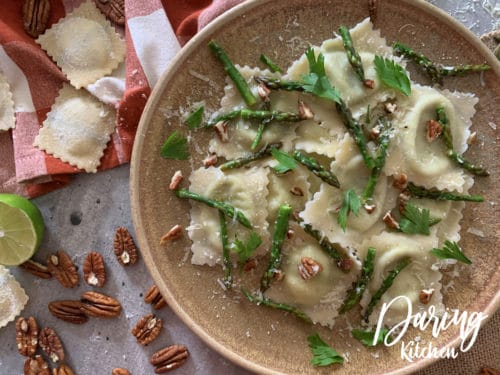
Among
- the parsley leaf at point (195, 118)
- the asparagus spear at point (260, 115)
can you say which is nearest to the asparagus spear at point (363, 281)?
the asparagus spear at point (260, 115)

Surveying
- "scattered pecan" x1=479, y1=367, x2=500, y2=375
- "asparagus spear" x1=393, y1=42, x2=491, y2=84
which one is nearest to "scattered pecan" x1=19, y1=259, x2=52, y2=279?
"asparagus spear" x1=393, y1=42, x2=491, y2=84

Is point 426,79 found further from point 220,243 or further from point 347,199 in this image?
point 220,243

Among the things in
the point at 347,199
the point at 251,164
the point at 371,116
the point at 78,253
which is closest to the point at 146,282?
the point at 78,253

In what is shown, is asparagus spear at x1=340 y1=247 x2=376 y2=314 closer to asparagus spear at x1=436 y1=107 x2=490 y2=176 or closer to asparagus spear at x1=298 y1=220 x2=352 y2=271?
asparagus spear at x1=298 y1=220 x2=352 y2=271

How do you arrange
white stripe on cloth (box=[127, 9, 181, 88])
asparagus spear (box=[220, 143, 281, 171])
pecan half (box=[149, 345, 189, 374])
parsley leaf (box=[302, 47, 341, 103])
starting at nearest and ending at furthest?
parsley leaf (box=[302, 47, 341, 103]), asparagus spear (box=[220, 143, 281, 171]), white stripe on cloth (box=[127, 9, 181, 88]), pecan half (box=[149, 345, 189, 374])

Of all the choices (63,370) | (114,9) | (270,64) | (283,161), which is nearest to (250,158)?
(283,161)
